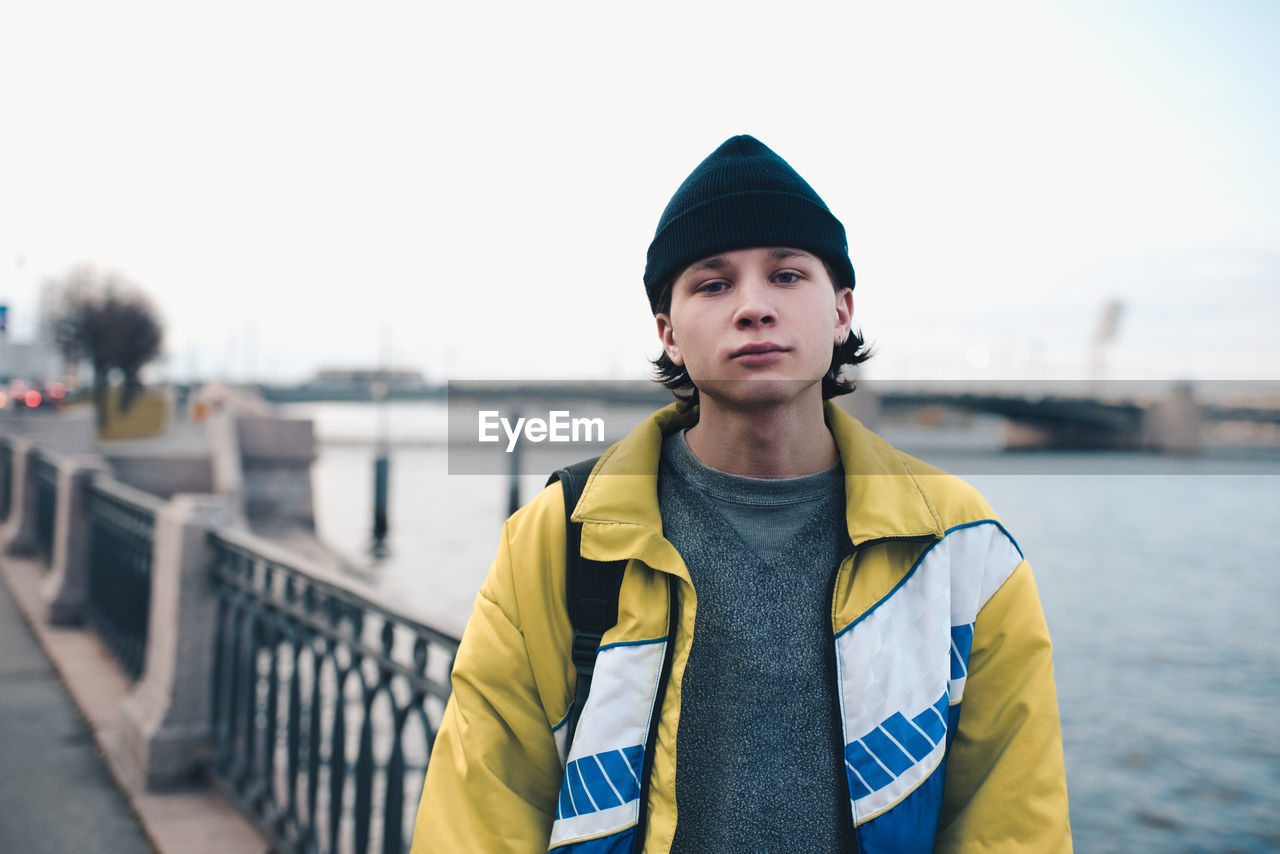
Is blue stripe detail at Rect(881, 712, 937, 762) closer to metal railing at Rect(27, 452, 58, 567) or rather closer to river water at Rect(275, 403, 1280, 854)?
river water at Rect(275, 403, 1280, 854)

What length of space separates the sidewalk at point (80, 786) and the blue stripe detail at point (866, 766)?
3.07 metres

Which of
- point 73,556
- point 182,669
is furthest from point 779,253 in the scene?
point 73,556

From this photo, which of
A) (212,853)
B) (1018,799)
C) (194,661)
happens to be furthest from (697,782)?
(194,661)

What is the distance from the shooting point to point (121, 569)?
619cm

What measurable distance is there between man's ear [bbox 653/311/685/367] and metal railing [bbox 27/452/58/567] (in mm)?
8664

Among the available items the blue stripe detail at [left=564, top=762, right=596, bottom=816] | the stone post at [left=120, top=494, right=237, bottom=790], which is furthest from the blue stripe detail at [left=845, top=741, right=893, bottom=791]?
the stone post at [left=120, top=494, right=237, bottom=790]

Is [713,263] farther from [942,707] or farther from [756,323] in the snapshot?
[942,707]

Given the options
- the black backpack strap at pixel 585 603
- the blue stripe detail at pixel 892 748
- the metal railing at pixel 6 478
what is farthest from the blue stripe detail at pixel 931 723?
the metal railing at pixel 6 478

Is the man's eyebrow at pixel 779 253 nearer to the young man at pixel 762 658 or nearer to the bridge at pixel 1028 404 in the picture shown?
the young man at pixel 762 658

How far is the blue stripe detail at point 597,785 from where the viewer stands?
1516 mm

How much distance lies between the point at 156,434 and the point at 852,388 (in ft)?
133

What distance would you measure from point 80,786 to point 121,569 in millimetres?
2128

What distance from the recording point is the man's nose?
5.11 feet

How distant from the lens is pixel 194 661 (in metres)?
4.46
